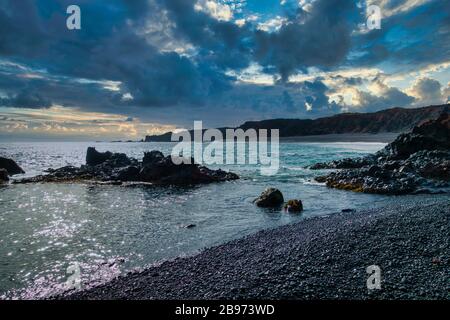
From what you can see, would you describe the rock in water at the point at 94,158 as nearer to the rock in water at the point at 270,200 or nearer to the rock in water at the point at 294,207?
the rock in water at the point at 270,200

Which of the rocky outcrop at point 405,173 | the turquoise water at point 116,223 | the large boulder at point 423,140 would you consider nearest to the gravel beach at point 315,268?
the turquoise water at point 116,223

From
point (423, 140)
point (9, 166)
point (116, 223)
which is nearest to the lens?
point (116, 223)

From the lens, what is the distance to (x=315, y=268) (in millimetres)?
10789

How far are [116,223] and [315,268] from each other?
14.2m

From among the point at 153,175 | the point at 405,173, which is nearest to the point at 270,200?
the point at 405,173

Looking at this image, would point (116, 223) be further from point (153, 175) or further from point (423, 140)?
point (423, 140)

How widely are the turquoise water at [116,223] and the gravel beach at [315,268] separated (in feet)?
6.47

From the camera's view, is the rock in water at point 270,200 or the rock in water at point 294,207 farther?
the rock in water at point 270,200

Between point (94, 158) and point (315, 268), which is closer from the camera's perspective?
point (315, 268)

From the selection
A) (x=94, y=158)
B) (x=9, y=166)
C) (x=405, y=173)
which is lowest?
(x=9, y=166)

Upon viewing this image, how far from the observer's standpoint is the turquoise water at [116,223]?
13.6 metres

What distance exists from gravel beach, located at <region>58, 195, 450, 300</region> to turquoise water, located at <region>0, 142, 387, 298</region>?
6.47 feet

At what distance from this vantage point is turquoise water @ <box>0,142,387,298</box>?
44.8 feet
